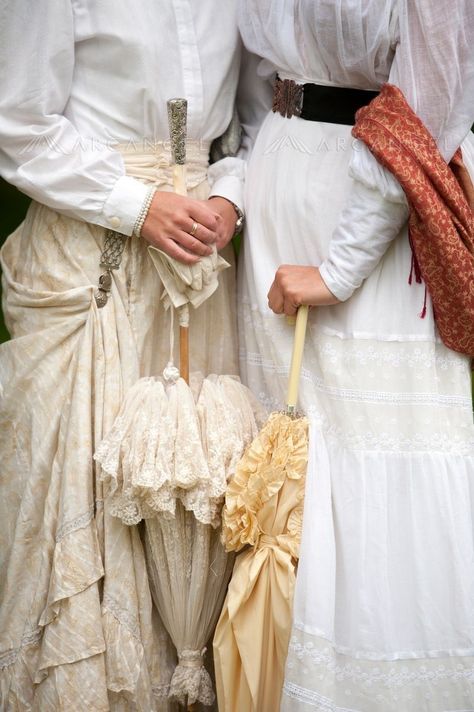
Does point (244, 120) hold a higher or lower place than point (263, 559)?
higher

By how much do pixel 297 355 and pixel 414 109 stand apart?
1.76 feet

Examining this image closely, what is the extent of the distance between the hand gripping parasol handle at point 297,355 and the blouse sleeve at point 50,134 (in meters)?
0.41

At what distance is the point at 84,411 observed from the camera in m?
Answer: 1.90

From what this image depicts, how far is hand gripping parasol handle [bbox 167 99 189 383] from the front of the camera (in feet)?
6.13

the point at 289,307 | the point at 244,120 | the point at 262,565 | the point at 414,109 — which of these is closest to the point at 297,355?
the point at 289,307

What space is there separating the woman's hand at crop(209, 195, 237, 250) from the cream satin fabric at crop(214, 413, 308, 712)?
0.44 meters

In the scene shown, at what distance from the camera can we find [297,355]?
1859 mm

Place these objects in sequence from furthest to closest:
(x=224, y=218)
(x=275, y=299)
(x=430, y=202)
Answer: (x=224, y=218), (x=275, y=299), (x=430, y=202)

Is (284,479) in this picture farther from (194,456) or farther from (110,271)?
(110,271)

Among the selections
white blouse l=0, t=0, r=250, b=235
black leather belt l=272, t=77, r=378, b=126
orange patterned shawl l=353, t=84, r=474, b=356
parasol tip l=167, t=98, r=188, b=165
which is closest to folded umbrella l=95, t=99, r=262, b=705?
parasol tip l=167, t=98, r=188, b=165

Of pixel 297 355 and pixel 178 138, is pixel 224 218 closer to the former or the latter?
pixel 178 138

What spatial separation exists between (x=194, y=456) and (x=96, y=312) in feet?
1.28

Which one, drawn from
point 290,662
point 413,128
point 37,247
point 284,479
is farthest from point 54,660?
point 413,128

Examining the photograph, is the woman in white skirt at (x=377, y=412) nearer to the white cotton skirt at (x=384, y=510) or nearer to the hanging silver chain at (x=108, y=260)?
the white cotton skirt at (x=384, y=510)
